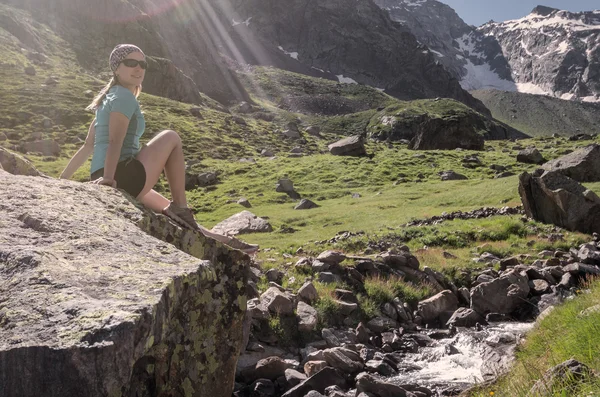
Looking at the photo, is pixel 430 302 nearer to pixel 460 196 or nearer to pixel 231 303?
pixel 231 303

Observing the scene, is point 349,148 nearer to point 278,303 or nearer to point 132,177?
point 278,303

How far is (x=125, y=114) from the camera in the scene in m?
6.63

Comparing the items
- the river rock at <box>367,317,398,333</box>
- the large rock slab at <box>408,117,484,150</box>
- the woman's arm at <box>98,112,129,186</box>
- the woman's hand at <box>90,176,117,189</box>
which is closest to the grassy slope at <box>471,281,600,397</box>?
the river rock at <box>367,317,398,333</box>

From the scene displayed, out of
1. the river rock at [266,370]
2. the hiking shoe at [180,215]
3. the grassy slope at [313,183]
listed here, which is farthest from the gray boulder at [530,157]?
the hiking shoe at [180,215]

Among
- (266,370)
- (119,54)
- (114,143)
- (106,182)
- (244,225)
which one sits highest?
(119,54)

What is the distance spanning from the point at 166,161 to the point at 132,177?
72 cm

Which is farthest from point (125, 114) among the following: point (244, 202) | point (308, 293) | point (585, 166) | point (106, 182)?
point (585, 166)

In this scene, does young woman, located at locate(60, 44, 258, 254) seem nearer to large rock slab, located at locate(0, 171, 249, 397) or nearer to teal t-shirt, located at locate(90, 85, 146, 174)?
teal t-shirt, located at locate(90, 85, 146, 174)

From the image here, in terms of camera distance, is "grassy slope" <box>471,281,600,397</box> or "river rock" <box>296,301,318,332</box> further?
"river rock" <box>296,301,318,332</box>

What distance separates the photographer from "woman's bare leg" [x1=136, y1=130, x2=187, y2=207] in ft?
22.8

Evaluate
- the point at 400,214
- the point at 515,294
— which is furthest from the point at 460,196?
the point at 515,294

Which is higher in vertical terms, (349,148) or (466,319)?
(349,148)

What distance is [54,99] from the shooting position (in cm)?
9206

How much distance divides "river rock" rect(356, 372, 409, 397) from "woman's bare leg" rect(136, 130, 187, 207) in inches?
156
